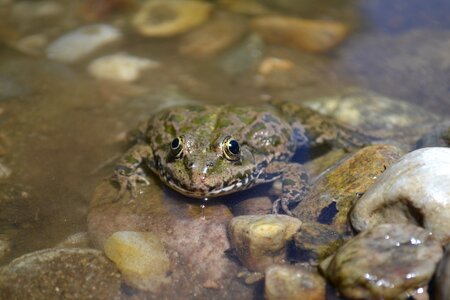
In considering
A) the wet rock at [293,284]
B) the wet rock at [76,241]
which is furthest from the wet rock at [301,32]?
the wet rock at [293,284]

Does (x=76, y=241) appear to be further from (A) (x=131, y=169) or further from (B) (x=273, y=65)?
(B) (x=273, y=65)

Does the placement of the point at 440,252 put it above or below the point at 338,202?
above

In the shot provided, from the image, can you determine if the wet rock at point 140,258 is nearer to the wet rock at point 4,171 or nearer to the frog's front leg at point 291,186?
the frog's front leg at point 291,186

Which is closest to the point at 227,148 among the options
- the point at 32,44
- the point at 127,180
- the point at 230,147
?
the point at 230,147

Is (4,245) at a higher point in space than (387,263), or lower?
lower

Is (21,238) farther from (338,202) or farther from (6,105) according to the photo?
(338,202)

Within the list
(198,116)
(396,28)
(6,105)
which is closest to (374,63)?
(396,28)
